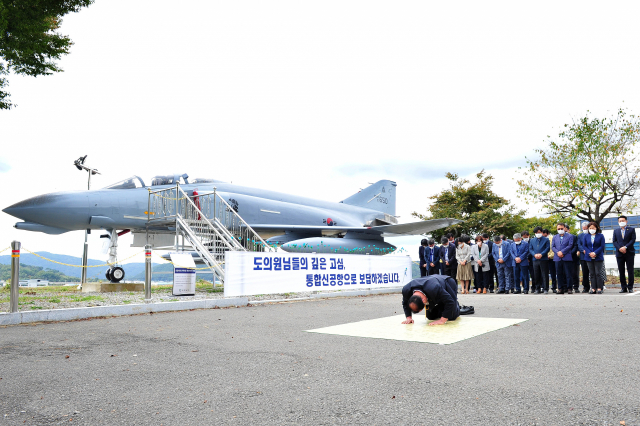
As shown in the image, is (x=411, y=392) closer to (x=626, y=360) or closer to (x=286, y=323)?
(x=626, y=360)

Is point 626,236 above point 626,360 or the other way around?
above

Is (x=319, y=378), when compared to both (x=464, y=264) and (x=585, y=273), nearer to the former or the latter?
(x=464, y=264)

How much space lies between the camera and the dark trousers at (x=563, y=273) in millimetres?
11875

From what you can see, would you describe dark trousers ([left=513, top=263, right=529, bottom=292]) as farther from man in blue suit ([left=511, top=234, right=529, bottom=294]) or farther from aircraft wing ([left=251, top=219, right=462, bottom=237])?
aircraft wing ([left=251, top=219, right=462, bottom=237])

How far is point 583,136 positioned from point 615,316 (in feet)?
57.4

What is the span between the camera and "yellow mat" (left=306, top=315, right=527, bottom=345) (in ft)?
15.9

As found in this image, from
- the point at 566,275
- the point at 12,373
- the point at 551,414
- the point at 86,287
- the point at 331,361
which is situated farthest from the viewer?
the point at 86,287

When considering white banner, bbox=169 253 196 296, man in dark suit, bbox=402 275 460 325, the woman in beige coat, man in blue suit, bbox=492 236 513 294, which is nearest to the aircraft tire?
white banner, bbox=169 253 196 296

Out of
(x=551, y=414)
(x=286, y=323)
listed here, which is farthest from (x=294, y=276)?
(x=551, y=414)

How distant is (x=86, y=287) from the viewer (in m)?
14.0

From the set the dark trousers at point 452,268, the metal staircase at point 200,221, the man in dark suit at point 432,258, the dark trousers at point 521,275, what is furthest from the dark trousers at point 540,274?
the metal staircase at point 200,221

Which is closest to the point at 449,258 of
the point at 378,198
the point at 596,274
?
the point at 596,274

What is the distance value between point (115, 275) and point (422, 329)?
1158 centimetres

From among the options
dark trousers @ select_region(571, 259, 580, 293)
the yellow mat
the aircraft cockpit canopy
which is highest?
the aircraft cockpit canopy
